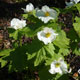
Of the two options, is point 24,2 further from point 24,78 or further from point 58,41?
point 58,41

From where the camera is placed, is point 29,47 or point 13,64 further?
point 13,64

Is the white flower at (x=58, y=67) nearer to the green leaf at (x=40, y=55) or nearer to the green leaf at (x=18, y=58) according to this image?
the green leaf at (x=40, y=55)

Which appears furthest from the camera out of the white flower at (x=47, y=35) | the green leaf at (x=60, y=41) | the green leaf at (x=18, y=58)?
the green leaf at (x=18, y=58)

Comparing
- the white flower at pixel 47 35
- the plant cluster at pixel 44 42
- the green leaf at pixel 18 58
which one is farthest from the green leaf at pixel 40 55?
the green leaf at pixel 18 58

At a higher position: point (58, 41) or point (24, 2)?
point (24, 2)

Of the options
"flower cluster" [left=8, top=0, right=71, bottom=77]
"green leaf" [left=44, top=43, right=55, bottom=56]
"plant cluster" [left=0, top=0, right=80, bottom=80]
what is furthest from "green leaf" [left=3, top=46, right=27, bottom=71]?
"green leaf" [left=44, top=43, right=55, bottom=56]

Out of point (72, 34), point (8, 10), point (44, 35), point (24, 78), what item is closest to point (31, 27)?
point (44, 35)

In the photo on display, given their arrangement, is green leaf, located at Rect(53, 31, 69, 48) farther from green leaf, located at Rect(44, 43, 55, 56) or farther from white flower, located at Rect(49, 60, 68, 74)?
white flower, located at Rect(49, 60, 68, 74)

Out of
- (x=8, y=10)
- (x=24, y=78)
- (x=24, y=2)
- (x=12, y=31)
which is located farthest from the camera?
(x=24, y=2)

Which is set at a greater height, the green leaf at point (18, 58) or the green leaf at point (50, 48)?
the green leaf at point (50, 48)
